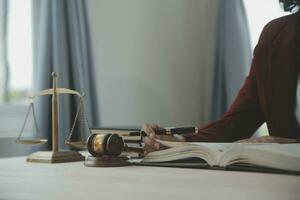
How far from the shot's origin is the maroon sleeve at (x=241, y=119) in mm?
1722

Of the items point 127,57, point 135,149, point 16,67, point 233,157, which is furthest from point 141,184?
point 127,57

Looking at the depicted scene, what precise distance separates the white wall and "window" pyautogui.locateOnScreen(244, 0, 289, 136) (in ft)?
1.19

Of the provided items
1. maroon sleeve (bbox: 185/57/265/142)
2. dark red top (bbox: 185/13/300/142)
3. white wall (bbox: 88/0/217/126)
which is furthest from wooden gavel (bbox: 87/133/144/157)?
white wall (bbox: 88/0/217/126)

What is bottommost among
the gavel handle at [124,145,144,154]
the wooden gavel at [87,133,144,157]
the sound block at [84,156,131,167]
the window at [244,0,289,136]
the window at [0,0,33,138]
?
the sound block at [84,156,131,167]

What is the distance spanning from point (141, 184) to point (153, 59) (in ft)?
7.58

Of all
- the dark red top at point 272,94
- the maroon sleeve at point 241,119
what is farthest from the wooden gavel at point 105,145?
the dark red top at point 272,94

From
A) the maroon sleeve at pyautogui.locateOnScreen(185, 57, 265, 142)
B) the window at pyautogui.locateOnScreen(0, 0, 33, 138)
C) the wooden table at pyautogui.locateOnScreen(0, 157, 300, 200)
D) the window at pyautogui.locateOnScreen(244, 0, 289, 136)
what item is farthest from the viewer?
the window at pyautogui.locateOnScreen(244, 0, 289, 136)

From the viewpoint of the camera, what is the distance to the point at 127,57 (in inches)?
115

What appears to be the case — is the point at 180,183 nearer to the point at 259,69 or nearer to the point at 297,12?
the point at 259,69

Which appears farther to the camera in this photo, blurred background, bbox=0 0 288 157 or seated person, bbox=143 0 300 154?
blurred background, bbox=0 0 288 157

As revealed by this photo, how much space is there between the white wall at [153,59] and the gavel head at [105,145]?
152 cm

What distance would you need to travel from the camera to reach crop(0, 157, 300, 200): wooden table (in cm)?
75

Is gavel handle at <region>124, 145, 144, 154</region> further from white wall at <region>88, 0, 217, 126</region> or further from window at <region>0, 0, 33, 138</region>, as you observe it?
white wall at <region>88, 0, 217, 126</region>

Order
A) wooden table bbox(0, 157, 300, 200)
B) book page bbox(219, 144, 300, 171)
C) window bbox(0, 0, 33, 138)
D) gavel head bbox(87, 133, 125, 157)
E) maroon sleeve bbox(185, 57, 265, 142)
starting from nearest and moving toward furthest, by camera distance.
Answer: wooden table bbox(0, 157, 300, 200), book page bbox(219, 144, 300, 171), gavel head bbox(87, 133, 125, 157), maroon sleeve bbox(185, 57, 265, 142), window bbox(0, 0, 33, 138)
